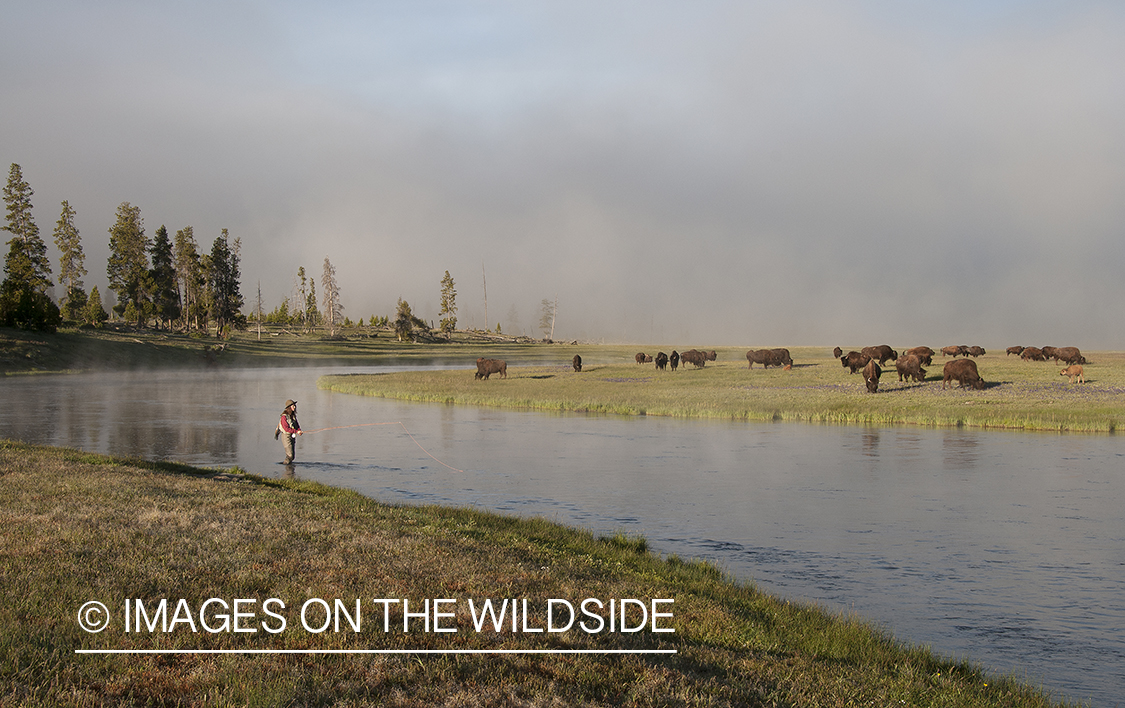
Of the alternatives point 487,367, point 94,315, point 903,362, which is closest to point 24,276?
point 94,315

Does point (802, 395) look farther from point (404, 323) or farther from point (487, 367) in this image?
point (404, 323)

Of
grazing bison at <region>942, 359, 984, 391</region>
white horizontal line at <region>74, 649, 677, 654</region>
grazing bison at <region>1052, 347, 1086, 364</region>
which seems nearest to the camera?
white horizontal line at <region>74, 649, 677, 654</region>

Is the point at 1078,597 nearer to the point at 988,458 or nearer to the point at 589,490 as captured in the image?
the point at 589,490

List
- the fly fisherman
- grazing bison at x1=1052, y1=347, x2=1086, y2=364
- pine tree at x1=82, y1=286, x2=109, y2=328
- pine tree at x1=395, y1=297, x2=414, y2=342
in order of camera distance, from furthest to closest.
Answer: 1. pine tree at x1=395, y1=297, x2=414, y2=342
2. pine tree at x1=82, y1=286, x2=109, y2=328
3. grazing bison at x1=1052, y1=347, x2=1086, y2=364
4. the fly fisherman

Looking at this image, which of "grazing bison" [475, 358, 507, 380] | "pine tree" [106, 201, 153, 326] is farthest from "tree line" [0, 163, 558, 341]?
"grazing bison" [475, 358, 507, 380]

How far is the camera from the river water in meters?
11.1

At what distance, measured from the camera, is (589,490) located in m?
20.6

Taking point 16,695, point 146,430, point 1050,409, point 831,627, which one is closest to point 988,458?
point 1050,409

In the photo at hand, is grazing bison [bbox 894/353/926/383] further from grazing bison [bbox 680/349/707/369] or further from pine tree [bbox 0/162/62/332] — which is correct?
pine tree [bbox 0/162/62/332]

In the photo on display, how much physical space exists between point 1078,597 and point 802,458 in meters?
14.1

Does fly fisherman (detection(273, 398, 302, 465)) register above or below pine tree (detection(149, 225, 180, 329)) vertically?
below

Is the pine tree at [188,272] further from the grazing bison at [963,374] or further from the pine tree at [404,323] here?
the grazing bison at [963,374]

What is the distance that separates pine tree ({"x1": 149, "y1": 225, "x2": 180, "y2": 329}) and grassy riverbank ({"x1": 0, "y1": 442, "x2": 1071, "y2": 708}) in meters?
115

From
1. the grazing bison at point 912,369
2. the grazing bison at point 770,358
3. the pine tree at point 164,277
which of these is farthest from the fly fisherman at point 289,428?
the pine tree at point 164,277
